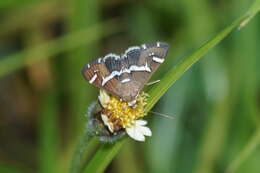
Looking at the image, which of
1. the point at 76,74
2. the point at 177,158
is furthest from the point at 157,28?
the point at 177,158

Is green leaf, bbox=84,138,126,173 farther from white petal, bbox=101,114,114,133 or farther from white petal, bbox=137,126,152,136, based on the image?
white petal, bbox=137,126,152,136

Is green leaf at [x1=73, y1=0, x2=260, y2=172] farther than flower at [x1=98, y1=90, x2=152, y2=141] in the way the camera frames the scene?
No

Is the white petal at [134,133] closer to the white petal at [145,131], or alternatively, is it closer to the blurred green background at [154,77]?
the white petal at [145,131]

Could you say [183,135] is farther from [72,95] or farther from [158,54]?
[158,54]

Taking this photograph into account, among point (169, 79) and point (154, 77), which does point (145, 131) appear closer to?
point (169, 79)

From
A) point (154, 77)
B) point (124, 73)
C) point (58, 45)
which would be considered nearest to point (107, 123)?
point (124, 73)

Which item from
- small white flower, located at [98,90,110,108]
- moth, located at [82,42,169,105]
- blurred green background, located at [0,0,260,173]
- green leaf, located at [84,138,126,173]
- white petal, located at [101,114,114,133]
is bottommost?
blurred green background, located at [0,0,260,173]

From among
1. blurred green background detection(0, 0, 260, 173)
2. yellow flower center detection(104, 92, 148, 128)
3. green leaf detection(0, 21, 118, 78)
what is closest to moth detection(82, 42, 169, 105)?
yellow flower center detection(104, 92, 148, 128)
